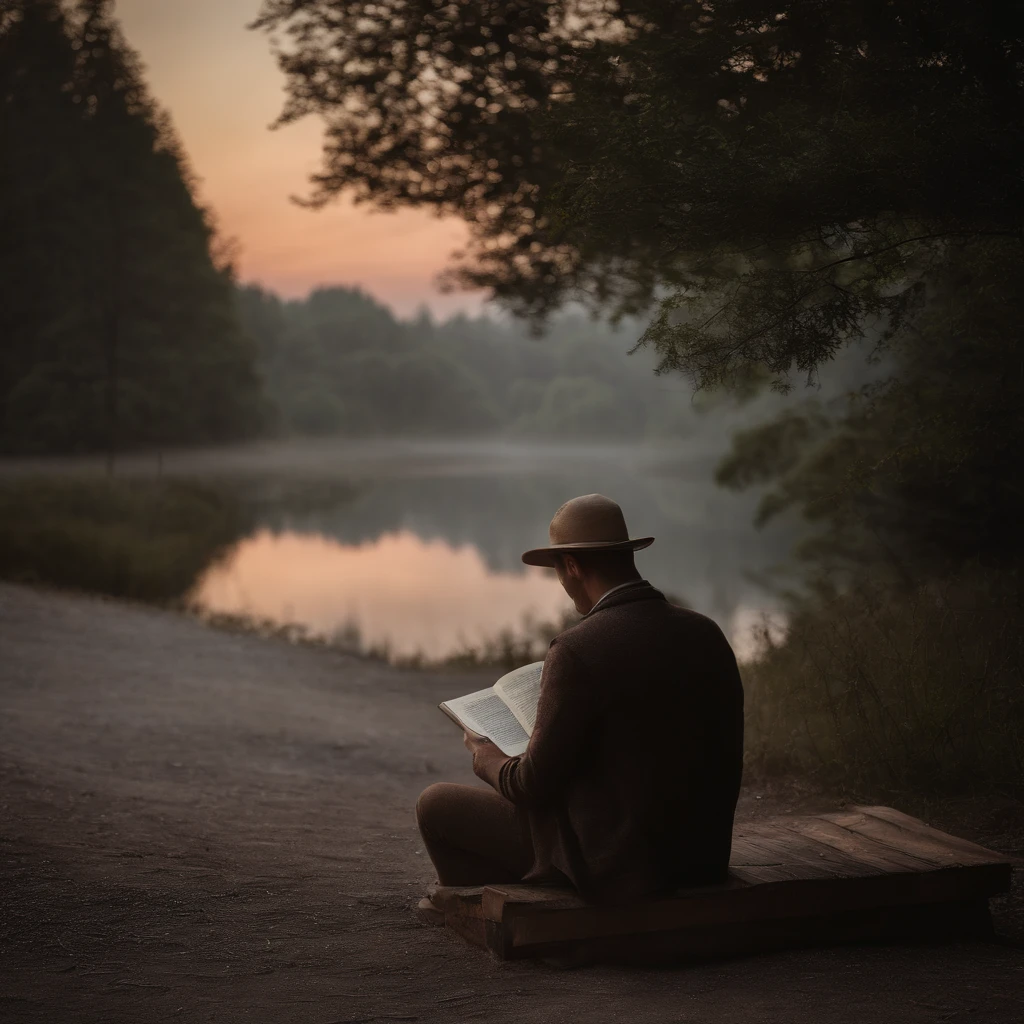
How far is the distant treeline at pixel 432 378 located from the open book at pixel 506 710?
7745cm

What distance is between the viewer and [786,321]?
5.39m

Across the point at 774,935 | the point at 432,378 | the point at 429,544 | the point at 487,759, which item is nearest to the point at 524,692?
the point at 487,759

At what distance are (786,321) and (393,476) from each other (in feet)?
203

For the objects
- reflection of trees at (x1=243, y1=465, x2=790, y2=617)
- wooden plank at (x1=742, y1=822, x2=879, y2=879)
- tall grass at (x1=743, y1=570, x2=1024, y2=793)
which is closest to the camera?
wooden plank at (x1=742, y1=822, x2=879, y2=879)

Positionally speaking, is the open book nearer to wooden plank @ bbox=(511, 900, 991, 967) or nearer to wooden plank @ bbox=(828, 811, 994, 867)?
wooden plank @ bbox=(511, 900, 991, 967)

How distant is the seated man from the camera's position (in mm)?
3359

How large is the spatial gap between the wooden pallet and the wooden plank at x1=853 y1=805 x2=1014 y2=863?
14 mm

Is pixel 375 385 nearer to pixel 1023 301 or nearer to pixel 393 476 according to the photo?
pixel 393 476

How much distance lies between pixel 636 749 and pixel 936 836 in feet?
5.34

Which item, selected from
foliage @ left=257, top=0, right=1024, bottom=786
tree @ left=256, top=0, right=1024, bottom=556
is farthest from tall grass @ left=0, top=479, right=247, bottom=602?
tree @ left=256, top=0, right=1024, bottom=556

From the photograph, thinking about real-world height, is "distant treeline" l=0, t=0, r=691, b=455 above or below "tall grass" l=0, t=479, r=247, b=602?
above

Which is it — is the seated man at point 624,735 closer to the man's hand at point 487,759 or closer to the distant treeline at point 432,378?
the man's hand at point 487,759

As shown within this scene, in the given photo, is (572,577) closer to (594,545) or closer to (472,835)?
(594,545)

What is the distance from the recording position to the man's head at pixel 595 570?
348 centimetres
